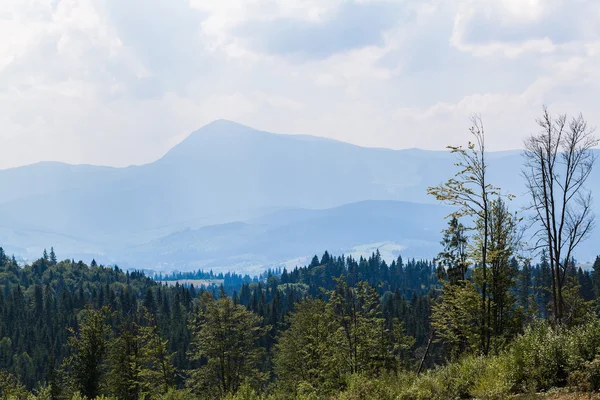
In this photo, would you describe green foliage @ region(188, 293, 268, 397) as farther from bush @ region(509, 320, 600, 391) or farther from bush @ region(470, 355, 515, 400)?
bush @ region(509, 320, 600, 391)

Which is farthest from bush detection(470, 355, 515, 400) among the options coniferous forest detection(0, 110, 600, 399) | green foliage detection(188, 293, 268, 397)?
green foliage detection(188, 293, 268, 397)

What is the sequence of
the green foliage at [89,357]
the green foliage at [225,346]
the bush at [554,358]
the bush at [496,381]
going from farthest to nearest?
the green foliage at [89,357] → the green foliage at [225,346] → the bush at [554,358] → the bush at [496,381]

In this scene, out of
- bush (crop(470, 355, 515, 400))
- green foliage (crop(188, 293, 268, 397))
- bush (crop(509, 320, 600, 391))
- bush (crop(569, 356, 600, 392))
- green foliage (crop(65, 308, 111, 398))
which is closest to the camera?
bush (crop(569, 356, 600, 392))

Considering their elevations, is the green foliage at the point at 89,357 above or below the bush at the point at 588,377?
below

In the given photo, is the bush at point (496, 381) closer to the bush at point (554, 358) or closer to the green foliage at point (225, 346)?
the bush at point (554, 358)

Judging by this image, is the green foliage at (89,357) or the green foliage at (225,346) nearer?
the green foliage at (225,346)

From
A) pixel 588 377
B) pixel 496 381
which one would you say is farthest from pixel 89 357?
pixel 588 377

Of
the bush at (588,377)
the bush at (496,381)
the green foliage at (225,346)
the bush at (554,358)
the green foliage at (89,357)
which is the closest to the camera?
the bush at (588,377)

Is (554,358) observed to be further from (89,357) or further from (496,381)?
(89,357)

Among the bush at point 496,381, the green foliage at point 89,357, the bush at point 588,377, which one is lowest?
the green foliage at point 89,357

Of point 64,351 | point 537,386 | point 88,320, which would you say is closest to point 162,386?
point 88,320

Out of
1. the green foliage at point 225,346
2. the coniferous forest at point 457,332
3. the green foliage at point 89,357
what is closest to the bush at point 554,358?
the coniferous forest at point 457,332

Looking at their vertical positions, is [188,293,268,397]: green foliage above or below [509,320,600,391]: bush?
below

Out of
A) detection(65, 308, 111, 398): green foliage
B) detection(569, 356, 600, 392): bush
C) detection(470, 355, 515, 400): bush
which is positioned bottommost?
detection(65, 308, 111, 398): green foliage
